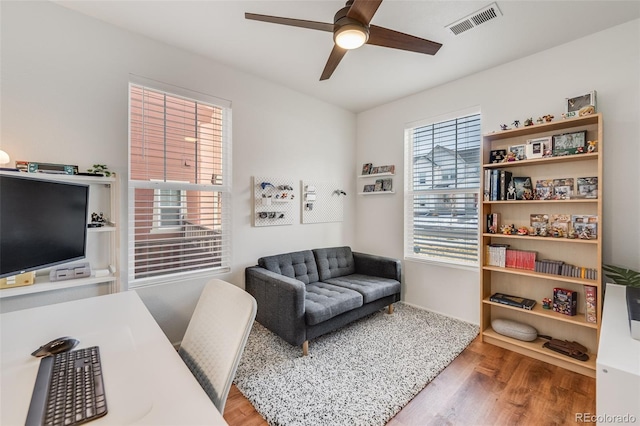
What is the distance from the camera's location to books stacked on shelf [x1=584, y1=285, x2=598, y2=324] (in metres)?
2.13

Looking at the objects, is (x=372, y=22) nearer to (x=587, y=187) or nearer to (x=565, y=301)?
(x=587, y=187)

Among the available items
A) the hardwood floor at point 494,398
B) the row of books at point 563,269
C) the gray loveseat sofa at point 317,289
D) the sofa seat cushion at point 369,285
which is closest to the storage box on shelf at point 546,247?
the row of books at point 563,269

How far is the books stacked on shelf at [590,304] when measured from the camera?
213 cm

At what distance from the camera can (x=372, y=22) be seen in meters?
2.14

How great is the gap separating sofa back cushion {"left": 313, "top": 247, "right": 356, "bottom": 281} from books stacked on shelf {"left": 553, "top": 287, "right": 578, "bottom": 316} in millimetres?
2074

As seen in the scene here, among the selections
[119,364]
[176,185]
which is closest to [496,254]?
[119,364]

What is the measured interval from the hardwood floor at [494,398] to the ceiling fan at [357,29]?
2.35 metres

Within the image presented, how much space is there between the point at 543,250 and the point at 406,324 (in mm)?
1501

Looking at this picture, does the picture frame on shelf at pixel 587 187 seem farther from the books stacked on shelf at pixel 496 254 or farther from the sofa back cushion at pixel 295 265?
the sofa back cushion at pixel 295 265

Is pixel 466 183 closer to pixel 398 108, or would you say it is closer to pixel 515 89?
pixel 515 89

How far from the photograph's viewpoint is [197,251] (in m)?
2.71

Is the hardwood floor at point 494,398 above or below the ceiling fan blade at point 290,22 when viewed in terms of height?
below

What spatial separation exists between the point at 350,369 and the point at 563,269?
78.5 inches

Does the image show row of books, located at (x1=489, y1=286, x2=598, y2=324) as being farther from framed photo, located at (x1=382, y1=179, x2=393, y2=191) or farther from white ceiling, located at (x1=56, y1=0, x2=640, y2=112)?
white ceiling, located at (x1=56, y1=0, x2=640, y2=112)
